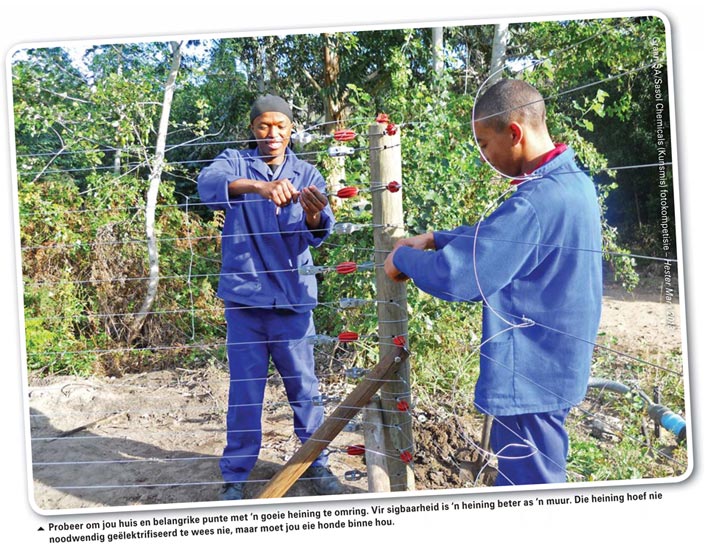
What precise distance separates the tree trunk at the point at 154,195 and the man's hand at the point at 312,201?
2408 millimetres

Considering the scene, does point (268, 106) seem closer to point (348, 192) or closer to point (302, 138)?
point (302, 138)

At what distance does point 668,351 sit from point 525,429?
105 inches

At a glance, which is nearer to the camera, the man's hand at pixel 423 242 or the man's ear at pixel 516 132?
the man's ear at pixel 516 132

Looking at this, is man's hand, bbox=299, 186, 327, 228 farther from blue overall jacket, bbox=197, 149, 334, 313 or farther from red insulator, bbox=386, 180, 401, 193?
red insulator, bbox=386, 180, 401, 193

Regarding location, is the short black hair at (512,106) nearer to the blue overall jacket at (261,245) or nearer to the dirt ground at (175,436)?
the blue overall jacket at (261,245)

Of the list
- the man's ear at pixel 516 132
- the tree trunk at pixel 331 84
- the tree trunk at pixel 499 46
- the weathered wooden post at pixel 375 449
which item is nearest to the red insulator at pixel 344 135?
the man's ear at pixel 516 132

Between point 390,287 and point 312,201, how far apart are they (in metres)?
0.46

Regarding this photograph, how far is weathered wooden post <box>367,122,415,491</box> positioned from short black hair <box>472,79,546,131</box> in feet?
1.40

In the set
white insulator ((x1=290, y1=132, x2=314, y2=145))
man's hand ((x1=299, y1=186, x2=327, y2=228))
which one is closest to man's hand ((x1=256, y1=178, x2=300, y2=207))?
man's hand ((x1=299, y1=186, x2=327, y2=228))

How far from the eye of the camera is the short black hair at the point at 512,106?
2078 millimetres

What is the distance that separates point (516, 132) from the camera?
209 centimetres

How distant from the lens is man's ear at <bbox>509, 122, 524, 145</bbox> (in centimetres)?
208

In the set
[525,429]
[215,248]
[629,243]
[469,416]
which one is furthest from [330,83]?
[525,429]

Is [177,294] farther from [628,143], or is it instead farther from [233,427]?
[628,143]
